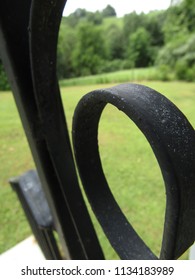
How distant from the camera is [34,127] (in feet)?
1.78

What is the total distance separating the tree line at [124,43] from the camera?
12289 mm

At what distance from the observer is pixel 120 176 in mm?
3232

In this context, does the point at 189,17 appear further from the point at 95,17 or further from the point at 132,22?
the point at 95,17

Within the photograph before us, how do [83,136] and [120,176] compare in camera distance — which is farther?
[120,176]

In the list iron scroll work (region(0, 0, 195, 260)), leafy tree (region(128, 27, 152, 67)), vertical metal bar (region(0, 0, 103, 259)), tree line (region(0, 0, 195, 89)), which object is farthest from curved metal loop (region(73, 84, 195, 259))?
leafy tree (region(128, 27, 152, 67))

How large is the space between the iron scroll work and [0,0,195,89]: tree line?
11369mm

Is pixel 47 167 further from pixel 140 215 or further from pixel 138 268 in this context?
pixel 140 215

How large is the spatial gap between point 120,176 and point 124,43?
17.9 meters

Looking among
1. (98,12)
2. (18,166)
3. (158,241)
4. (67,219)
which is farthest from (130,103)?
(98,12)

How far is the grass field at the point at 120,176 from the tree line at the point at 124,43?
24.3ft

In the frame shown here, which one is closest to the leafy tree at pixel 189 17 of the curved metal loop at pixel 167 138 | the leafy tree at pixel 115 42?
the leafy tree at pixel 115 42

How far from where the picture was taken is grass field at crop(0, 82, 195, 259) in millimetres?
2309

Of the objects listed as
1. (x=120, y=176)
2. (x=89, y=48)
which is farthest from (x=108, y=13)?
(x=120, y=176)

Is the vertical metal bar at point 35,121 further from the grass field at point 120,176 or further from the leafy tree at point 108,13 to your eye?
the leafy tree at point 108,13
